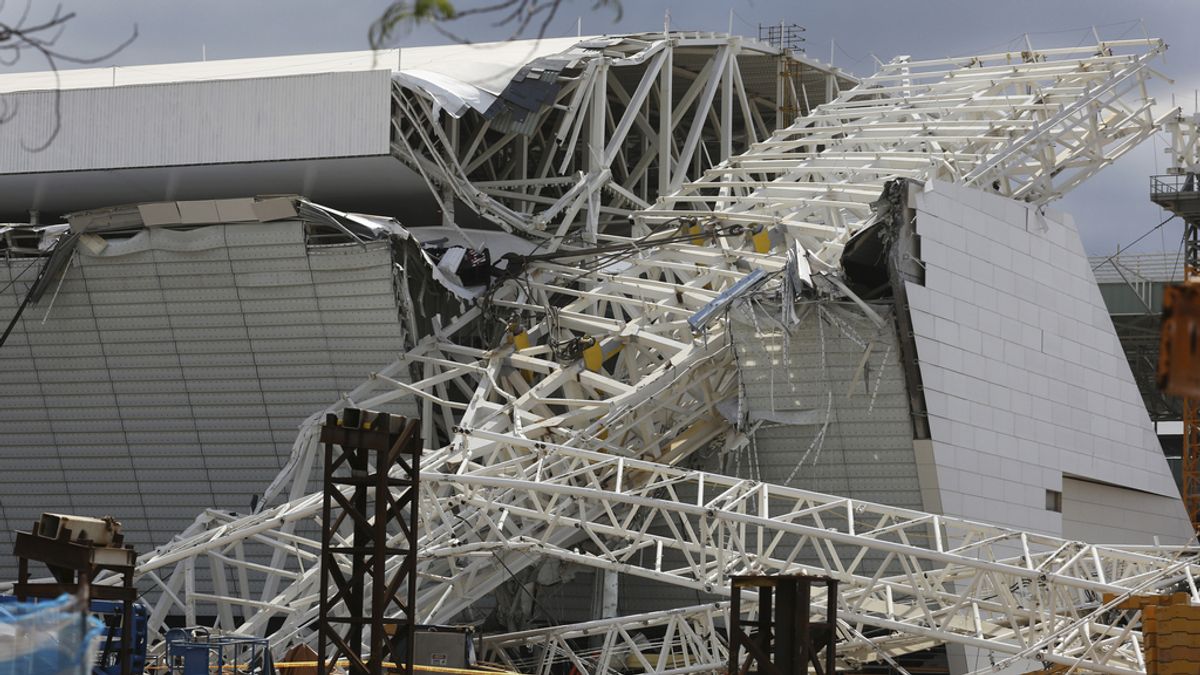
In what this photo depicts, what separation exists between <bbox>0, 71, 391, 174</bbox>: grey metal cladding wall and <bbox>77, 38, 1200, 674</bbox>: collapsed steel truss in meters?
1.48

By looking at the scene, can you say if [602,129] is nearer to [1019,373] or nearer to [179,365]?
[179,365]

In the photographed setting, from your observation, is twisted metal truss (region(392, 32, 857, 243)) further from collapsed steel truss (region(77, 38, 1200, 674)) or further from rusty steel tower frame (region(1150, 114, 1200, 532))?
rusty steel tower frame (region(1150, 114, 1200, 532))

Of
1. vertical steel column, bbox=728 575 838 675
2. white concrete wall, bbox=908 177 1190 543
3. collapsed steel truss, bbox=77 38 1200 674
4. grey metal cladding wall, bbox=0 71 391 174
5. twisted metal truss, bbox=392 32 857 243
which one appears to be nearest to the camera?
vertical steel column, bbox=728 575 838 675

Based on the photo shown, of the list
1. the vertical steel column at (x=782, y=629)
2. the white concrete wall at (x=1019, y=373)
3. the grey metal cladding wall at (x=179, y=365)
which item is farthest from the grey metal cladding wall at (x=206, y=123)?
the vertical steel column at (x=782, y=629)

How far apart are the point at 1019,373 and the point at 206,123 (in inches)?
967

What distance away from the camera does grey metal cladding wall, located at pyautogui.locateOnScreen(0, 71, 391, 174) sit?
5453 centimetres

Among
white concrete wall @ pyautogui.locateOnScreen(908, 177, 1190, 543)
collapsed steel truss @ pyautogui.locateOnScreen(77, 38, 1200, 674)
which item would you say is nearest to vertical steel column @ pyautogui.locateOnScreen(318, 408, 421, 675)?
collapsed steel truss @ pyautogui.locateOnScreen(77, 38, 1200, 674)

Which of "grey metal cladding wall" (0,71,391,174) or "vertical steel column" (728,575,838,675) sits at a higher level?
"grey metal cladding wall" (0,71,391,174)

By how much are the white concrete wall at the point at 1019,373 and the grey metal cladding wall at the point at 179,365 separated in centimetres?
1487

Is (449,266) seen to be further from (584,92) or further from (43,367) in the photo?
(43,367)

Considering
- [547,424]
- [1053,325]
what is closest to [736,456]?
[547,424]

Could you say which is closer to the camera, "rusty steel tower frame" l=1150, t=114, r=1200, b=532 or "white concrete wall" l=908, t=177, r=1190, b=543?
"rusty steel tower frame" l=1150, t=114, r=1200, b=532

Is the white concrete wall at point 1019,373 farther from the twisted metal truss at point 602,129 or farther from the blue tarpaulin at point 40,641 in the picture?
the blue tarpaulin at point 40,641

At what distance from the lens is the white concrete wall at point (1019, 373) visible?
1939 inches
